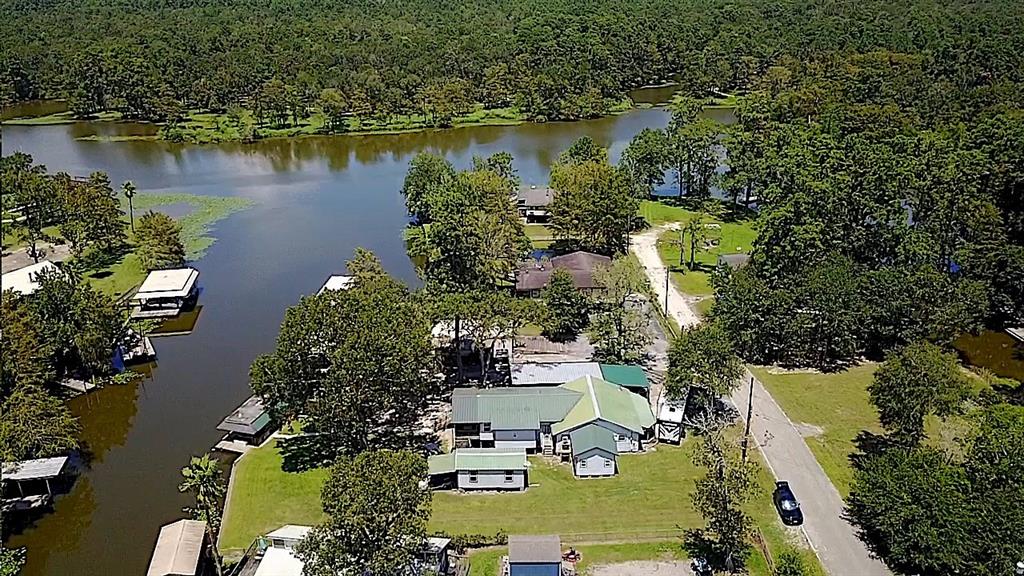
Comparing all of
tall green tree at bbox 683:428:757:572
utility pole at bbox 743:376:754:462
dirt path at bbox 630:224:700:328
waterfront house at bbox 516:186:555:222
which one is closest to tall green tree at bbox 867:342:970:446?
utility pole at bbox 743:376:754:462

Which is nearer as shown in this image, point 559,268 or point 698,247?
point 559,268

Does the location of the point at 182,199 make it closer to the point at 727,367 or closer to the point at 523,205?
the point at 523,205

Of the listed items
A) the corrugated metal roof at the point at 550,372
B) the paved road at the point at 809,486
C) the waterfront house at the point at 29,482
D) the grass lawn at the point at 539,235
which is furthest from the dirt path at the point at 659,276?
the waterfront house at the point at 29,482

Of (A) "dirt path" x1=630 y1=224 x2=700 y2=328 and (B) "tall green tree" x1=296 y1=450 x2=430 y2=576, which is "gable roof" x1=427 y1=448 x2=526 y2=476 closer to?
(B) "tall green tree" x1=296 y1=450 x2=430 y2=576

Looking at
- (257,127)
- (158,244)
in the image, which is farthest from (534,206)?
(257,127)

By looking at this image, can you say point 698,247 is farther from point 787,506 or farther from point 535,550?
point 535,550

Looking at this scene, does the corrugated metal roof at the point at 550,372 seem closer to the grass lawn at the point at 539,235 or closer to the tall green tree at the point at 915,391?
the tall green tree at the point at 915,391
